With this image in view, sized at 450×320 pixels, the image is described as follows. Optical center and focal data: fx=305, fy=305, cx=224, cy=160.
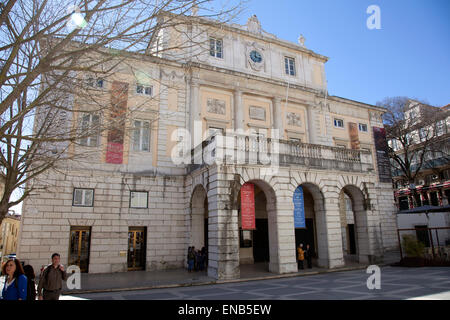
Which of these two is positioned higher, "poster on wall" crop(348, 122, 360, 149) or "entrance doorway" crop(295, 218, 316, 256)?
"poster on wall" crop(348, 122, 360, 149)

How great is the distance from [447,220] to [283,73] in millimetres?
23259

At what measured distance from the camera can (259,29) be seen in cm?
2642

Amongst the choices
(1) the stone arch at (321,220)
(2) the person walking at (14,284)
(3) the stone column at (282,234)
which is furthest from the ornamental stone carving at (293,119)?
(2) the person walking at (14,284)

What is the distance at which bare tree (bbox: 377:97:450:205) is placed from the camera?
116ft

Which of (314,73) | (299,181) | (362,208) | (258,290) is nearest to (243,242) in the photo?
(299,181)

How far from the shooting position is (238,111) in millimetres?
23172

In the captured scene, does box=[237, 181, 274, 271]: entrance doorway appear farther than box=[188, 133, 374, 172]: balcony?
Yes

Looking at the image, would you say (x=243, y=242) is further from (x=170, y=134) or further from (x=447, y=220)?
(x=447, y=220)

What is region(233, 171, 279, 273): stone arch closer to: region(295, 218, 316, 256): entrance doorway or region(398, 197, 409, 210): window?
region(295, 218, 316, 256): entrance doorway

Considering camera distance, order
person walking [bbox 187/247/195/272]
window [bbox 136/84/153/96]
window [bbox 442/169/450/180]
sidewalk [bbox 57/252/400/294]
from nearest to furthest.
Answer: sidewalk [bbox 57/252/400/294] → person walking [bbox 187/247/195/272] → window [bbox 136/84/153/96] → window [bbox 442/169/450/180]

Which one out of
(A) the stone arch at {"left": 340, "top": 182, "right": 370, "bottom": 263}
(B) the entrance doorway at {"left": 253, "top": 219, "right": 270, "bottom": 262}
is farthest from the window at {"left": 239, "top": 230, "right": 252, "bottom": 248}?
(A) the stone arch at {"left": 340, "top": 182, "right": 370, "bottom": 263}

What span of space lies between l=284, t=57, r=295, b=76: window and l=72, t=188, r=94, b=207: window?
18768mm

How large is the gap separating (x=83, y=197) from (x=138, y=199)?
3.21 meters

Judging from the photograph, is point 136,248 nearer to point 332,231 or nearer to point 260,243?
point 260,243
